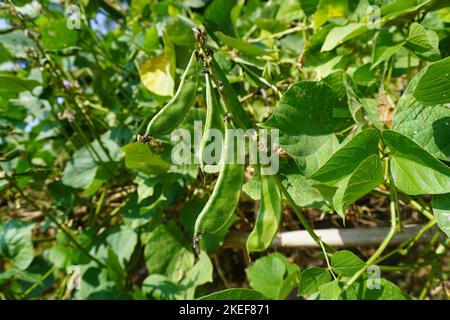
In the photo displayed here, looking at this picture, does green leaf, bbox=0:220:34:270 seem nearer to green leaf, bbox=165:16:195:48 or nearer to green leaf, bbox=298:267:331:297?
green leaf, bbox=165:16:195:48

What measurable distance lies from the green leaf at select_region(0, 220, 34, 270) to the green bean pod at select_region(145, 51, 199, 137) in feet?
2.09

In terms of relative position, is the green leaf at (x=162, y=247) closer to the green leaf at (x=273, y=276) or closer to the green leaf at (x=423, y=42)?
the green leaf at (x=273, y=276)

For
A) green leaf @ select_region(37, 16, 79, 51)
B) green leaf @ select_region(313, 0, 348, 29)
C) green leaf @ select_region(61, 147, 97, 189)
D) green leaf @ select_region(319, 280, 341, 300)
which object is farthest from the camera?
green leaf @ select_region(61, 147, 97, 189)

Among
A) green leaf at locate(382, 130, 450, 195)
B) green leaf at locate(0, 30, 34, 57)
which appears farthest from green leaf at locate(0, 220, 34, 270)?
green leaf at locate(382, 130, 450, 195)

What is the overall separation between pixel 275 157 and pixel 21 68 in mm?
879

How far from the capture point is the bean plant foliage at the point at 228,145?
1.87 feet

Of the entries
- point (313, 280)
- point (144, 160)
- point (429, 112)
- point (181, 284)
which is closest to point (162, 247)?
point (181, 284)

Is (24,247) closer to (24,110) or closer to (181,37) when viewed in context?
(24,110)

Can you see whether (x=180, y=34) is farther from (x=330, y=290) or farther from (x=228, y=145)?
(x=330, y=290)

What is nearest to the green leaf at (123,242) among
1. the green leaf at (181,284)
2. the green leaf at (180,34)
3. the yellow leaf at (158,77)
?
the green leaf at (181,284)

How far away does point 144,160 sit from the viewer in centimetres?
89

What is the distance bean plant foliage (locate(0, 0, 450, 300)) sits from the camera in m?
0.57

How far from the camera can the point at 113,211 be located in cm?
122

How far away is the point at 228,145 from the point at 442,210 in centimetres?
29
